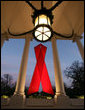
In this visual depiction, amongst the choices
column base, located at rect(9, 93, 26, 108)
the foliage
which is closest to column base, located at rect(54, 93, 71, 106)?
column base, located at rect(9, 93, 26, 108)

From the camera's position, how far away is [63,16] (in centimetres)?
6838

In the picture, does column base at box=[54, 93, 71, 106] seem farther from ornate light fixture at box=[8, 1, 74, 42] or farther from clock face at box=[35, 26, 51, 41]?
ornate light fixture at box=[8, 1, 74, 42]

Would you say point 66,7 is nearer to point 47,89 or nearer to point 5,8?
point 5,8

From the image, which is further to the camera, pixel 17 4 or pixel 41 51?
pixel 17 4

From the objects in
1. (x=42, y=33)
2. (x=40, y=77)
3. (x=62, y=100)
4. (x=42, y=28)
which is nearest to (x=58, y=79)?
(x=40, y=77)

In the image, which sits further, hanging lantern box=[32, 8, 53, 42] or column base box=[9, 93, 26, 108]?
column base box=[9, 93, 26, 108]

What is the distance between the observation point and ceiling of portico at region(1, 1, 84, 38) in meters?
61.2

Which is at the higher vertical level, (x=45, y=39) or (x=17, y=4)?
(x=17, y=4)

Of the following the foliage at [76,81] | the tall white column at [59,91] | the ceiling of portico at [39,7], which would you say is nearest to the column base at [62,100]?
the tall white column at [59,91]

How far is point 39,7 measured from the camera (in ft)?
196

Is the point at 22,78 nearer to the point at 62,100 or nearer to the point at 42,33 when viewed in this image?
the point at 62,100

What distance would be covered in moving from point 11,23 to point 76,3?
134ft

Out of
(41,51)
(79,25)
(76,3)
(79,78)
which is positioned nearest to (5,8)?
(41,51)

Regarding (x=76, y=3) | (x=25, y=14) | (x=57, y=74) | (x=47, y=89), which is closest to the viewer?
(x=47, y=89)
